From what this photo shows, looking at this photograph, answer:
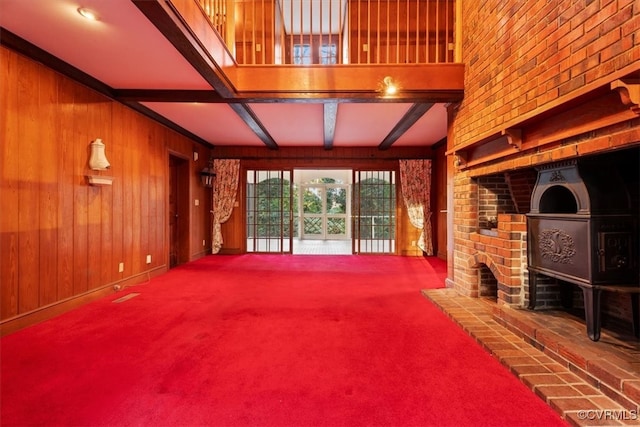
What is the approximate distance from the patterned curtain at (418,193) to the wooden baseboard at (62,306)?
493cm

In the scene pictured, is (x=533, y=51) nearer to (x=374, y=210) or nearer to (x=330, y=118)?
(x=330, y=118)

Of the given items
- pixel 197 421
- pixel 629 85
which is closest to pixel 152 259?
pixel 197 421

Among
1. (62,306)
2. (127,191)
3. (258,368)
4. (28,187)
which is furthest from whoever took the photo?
(127,191)

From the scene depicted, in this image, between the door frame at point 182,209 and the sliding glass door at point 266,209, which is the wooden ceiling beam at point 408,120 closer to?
the sliding glass door at point 266,209

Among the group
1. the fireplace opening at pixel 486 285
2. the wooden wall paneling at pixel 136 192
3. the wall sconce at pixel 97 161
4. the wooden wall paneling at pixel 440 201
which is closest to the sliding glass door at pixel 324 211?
the wooden wall paneling at pixel 440 201

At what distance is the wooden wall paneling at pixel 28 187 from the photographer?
7.60ft

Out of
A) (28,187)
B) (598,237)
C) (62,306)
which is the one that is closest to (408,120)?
(598,237)

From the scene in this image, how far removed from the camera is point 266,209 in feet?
21.5

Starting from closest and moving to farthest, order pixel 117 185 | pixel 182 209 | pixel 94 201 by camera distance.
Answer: pixel 94 201, pixel 117 185, pixel 182 209

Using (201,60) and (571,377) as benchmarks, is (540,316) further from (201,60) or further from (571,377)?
(201,60)

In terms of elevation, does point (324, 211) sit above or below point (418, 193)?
below

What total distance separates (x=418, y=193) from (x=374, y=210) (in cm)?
99

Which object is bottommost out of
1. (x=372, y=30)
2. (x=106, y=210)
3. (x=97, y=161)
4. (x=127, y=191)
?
(x=106, y=210)

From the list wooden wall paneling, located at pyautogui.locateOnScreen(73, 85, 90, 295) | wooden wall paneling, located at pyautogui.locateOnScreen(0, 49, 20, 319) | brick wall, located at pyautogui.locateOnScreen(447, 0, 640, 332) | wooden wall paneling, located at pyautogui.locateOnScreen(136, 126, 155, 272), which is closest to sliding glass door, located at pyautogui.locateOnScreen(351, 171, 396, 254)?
brick wall, located at pyautogui.locateOnScreen(447, 0, 640, 332)
